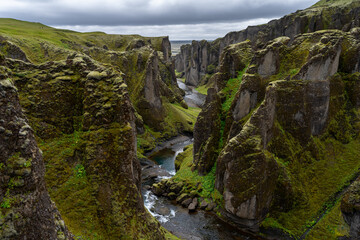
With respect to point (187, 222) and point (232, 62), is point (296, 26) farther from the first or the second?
point (187, 222)

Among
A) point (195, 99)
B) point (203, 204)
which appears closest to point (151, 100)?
point (203, 204)

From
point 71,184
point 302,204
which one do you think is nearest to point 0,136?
point 71,184

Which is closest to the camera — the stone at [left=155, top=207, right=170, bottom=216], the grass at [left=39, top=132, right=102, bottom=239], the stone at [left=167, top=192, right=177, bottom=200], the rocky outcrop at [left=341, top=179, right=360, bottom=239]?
the grass at [left=39, top=132, right=102, bottom=239]

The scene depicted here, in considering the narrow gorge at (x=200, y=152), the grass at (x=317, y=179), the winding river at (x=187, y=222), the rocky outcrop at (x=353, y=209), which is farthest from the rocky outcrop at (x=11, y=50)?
the rocky outcrop at (x=353, y=209)

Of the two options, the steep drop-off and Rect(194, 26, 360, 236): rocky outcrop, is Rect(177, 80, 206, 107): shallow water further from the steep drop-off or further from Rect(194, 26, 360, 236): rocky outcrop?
the steep drop-off

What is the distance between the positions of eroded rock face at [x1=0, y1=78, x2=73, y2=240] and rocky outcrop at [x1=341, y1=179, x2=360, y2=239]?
3104 cm

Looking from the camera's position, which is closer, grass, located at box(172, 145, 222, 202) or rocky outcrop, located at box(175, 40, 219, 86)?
grass, located at box(172, 145, 222, 202)

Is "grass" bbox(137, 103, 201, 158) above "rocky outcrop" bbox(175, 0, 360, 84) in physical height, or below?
below

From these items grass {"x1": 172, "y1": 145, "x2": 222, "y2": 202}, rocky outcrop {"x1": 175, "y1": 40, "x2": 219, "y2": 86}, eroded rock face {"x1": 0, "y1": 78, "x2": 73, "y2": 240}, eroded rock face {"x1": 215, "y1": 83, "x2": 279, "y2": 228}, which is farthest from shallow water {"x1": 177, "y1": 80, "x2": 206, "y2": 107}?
eroded rock face {"x1": 0, "y1": 78, "x2": 73, "y2": 240}

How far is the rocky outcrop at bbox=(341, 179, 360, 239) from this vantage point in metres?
27.3

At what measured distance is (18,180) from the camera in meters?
11.6

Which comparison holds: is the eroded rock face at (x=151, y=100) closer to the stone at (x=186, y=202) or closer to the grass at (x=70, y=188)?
the stone at (x=186, y=202)

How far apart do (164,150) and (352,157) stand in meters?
46.4

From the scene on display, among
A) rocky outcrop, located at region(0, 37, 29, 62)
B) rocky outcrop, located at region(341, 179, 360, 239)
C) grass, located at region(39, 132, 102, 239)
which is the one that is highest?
rocky outcrop, located at region(0, 37, 29, 62)
